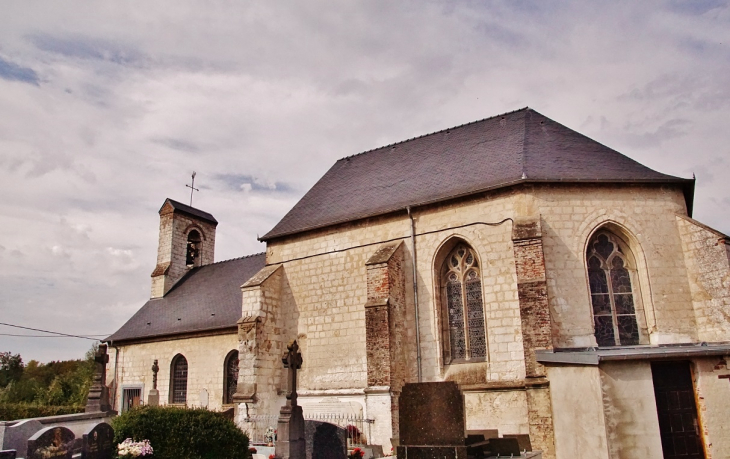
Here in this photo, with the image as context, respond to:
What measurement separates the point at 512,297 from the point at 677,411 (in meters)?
3.78

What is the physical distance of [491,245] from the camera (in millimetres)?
13078

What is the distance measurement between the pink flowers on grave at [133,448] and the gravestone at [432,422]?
14.8 ft

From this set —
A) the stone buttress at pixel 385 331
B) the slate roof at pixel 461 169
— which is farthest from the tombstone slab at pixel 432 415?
the slate roof at pixel 461 169

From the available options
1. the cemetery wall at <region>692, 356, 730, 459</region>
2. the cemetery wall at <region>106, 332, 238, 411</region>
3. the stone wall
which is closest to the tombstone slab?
the stone wall

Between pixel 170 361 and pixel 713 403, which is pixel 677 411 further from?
pixel 170 361

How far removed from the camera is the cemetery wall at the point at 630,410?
9.65 m

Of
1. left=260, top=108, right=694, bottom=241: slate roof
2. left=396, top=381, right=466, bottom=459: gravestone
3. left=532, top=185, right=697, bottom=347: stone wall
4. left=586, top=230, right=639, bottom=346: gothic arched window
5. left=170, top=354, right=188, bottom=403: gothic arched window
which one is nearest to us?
left=396, top=381, right=466, bottom=459: gravestone

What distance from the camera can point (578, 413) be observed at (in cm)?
1016

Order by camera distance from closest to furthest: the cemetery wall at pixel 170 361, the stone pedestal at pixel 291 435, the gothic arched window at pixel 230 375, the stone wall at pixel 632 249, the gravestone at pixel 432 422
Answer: the gravestone at pixel 432 422 → the stone pedestal at pixel 291 435 → the stone wall at pixel 632 249 → the gothic arched window at pixel 230 375 → the cemetery wall at pixel 170 361

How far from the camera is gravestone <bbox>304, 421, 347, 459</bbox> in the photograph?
10.7 meters

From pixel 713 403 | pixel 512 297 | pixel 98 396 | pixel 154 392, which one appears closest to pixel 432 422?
pixel 512 297

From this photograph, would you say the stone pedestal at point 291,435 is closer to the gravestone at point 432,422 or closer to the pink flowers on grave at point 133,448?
the pink flowers on grave at point 133,448

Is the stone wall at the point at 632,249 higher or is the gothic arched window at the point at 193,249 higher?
the gothic arched window at the point at 193,249

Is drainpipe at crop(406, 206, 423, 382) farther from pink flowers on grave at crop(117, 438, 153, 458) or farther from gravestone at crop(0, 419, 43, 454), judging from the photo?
gravestone at crop(0, 419, 43, 454)
